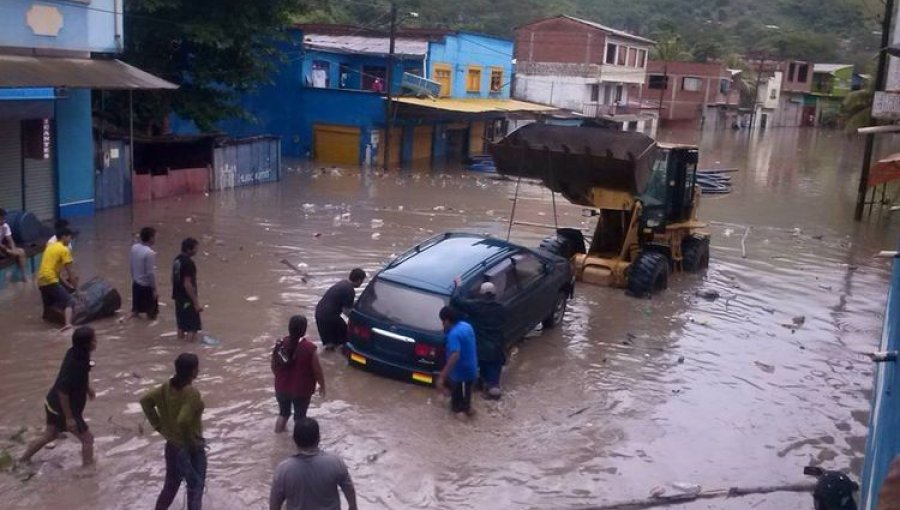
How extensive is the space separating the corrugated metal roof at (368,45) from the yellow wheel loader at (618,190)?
935 inches

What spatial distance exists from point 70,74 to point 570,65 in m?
39.4

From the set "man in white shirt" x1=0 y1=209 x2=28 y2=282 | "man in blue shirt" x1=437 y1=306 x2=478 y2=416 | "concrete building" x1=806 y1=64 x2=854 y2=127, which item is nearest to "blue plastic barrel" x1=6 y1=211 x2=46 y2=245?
"man in white shirt" x1=0 y1=209 x2=28 y2=282

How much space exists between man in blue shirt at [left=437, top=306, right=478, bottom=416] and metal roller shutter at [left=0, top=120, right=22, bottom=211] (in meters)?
11.9

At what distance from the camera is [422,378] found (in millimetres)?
10039

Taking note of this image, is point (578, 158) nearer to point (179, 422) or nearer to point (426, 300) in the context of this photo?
point (426, 300)

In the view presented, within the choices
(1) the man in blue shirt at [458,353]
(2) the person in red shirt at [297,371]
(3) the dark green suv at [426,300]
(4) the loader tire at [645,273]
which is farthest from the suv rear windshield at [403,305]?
(4) the loader tire at [645,273]

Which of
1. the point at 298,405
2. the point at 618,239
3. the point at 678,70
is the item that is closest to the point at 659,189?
the point at 618,239

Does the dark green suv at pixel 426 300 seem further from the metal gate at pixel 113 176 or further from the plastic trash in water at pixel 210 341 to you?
the metal gate at pixel 113 176

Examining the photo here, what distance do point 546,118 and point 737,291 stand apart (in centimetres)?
3157

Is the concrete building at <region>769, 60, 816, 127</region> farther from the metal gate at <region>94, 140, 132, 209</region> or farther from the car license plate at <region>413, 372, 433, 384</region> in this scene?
the car license plate at <region>413, 372, 433, 384</region>

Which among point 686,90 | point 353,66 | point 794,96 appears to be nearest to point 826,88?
point 794,96

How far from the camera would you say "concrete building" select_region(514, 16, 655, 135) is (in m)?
52.4

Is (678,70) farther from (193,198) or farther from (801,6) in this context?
(801,6)

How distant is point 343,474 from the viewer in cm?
550
